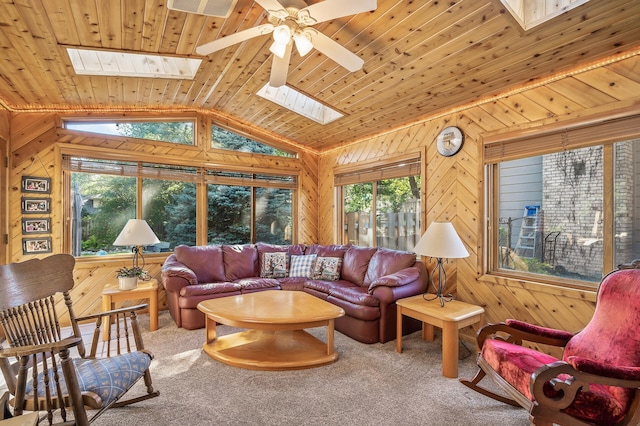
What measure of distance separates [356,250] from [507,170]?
214cm

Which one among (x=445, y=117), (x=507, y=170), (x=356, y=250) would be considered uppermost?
(x=445, y=117)

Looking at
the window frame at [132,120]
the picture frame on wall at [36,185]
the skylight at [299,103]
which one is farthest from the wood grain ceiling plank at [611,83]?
the picture frame on wall at [36,185]

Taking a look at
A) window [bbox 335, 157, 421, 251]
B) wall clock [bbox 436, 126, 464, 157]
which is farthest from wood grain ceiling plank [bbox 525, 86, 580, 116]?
window [bbox 335, 157, 421, 251]

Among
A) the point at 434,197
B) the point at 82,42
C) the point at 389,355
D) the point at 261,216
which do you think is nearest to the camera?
the point at 82,42

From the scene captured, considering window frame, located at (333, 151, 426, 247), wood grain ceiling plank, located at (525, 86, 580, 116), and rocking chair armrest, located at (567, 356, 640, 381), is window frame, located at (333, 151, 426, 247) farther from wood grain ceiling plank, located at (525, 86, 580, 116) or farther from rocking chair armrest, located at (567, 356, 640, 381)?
rocking chair armrest, located at (567, 356, 640, 381)

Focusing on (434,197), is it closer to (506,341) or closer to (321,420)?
(506,341)

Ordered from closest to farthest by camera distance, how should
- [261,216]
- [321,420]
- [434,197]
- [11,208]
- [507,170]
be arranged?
[321,420], [507,170], [11,208], [434,197], [261,216]

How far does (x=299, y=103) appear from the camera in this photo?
455 cm

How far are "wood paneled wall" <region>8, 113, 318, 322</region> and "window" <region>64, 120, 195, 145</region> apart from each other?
11 cm

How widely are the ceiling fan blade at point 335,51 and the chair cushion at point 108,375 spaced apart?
7.88ft

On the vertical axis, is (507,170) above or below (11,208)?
above

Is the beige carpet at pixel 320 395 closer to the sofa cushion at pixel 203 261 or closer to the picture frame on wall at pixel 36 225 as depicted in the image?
the sofa cushion at pixel 203 261

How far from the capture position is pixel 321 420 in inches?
83.0

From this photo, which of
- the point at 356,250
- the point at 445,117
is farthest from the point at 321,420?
the point at 445,117
